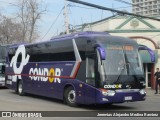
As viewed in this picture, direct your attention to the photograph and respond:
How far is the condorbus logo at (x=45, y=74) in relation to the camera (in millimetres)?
19241

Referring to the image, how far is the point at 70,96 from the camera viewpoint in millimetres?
17969

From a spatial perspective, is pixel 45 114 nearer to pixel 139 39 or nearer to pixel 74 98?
pixel 74 98

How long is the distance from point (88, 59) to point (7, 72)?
11.3 metres

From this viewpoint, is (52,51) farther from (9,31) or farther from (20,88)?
(9,31)

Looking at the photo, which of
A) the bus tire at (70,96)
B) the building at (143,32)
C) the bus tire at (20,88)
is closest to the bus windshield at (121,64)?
the bus tire at (70,96)

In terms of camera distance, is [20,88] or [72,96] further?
[20,88]

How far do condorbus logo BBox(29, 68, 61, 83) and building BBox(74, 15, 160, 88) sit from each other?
11.5 meters

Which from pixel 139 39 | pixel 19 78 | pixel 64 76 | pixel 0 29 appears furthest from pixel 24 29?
pixel 64 76

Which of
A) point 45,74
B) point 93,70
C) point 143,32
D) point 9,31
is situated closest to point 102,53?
point 93,70

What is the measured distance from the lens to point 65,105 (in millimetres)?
18328

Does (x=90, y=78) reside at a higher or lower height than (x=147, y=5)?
lower

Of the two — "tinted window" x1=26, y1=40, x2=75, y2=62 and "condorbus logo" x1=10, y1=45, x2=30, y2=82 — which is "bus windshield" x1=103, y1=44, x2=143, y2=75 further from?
"condorbus logo" x1=10, y1=45, x2=30, y2=82

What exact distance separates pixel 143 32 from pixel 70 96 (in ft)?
50.2

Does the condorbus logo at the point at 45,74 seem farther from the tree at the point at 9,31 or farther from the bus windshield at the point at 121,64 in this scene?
the tree at the point at 9,31
